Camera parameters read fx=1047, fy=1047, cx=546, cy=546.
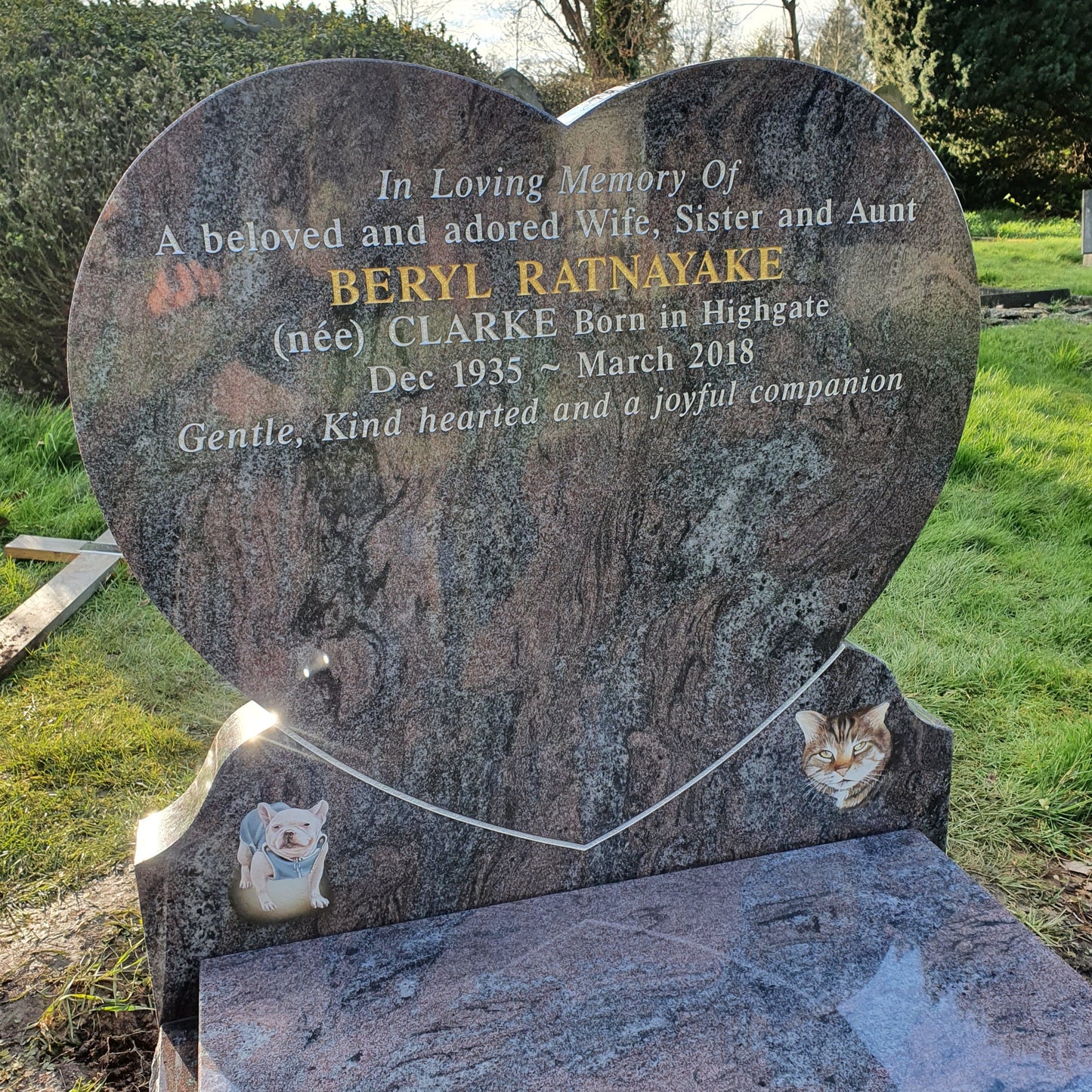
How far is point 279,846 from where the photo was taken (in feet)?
6.46

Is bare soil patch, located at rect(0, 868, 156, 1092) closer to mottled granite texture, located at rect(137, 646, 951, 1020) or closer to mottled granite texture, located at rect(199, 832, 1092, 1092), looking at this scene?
mottled granite texture, located at rect(137, 646, 951, 1020)

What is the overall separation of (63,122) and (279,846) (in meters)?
4.38

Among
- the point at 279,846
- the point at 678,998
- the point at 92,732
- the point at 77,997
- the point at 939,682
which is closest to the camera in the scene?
the point at 678,998

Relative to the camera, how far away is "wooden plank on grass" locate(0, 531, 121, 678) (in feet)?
11.4

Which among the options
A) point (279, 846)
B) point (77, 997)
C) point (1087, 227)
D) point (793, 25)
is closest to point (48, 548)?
point (77, 997)

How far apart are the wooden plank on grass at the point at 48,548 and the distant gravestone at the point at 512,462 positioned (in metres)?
2.45

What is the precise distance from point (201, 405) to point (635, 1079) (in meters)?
1.29

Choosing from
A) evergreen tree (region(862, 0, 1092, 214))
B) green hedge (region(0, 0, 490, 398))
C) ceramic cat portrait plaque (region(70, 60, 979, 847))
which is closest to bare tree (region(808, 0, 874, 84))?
evergreen tree (region(862, 0, 1092, 214))

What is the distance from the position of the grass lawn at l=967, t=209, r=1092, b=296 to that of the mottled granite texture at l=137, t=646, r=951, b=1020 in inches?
238

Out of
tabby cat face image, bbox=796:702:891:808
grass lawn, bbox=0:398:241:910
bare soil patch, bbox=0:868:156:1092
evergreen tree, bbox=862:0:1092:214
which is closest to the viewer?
bare soil patch, bbox=0:868:156:1092

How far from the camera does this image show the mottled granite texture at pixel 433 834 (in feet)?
6.37

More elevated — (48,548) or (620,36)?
(620,36)

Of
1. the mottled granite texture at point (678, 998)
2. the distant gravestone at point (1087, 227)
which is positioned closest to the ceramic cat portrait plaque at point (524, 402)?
the mottled granite texture at point (678, 998)

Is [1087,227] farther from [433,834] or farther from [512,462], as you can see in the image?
[433,834]
